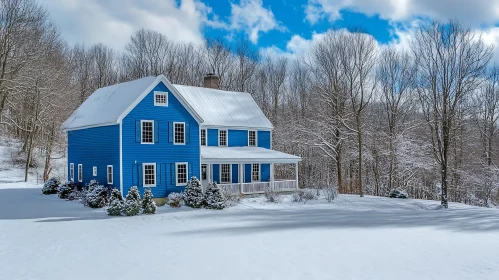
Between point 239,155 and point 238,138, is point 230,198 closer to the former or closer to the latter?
point 239,155

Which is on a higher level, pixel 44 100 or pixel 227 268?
pixel 44 100

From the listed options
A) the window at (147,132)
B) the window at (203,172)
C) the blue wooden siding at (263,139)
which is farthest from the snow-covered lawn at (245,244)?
the blue wooden siding at (263,139)

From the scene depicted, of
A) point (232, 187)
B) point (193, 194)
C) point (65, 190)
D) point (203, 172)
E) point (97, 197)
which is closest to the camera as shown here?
point (97, 197)

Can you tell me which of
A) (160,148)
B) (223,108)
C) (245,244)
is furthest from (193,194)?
(223,108)

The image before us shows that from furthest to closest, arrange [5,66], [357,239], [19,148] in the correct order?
1. [19,148]
2. [5,66]
3. [357,239]

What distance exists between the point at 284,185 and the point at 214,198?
27.4 feet

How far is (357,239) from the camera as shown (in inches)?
639

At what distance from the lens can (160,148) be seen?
26.3 meters

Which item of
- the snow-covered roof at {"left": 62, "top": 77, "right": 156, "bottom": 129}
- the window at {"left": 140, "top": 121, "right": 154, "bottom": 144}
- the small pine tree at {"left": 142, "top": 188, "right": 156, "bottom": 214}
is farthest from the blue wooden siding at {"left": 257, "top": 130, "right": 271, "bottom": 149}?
the small pine tree at {"left": 142, "top": 188, "right": 156, "bottom": 214}

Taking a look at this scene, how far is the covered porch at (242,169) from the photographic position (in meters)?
29.0

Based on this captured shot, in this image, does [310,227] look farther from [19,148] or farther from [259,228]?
[19,148]

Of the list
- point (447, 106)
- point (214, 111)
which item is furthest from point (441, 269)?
point (214, 111)

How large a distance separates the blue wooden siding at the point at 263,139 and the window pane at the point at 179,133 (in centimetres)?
923

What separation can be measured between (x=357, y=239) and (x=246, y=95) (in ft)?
80.5
